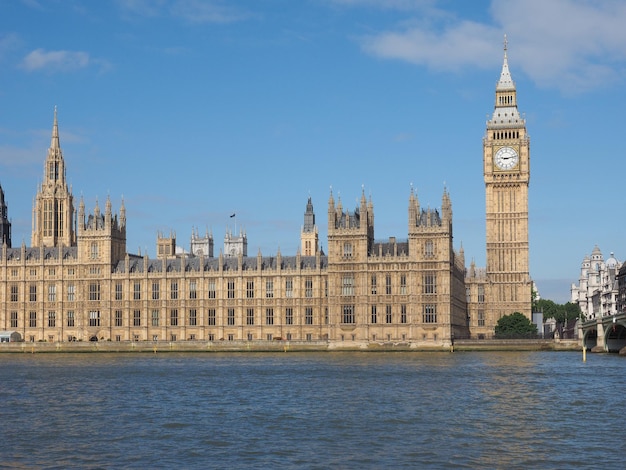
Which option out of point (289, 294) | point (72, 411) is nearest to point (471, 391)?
point (72, 411)

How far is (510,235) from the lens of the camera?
146875 mm

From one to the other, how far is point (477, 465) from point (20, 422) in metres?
23.9

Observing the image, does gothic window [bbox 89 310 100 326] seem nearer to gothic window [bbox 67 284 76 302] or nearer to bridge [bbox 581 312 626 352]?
gothic window [bbox 67 284 76 302]

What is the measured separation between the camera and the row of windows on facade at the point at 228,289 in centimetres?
13038

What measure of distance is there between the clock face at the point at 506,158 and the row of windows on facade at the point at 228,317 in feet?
97.0

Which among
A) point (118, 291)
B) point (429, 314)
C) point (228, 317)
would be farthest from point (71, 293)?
point (429, 314)

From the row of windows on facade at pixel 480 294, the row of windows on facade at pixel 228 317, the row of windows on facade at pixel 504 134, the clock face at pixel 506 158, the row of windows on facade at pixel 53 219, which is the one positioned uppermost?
the row of windows on facade at pixel 504 134

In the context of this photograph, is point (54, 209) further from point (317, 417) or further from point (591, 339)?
point (317, 417)

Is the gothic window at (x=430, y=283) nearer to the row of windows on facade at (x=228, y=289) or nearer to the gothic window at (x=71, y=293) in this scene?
the row of windows on facade at (x=228, y=289)

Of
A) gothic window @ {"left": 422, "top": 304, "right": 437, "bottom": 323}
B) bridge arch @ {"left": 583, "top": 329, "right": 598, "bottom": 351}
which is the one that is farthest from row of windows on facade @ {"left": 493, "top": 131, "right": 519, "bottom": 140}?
gothic window @ {"left": 422, "top": 304, "right": 437, "bottom": 323}

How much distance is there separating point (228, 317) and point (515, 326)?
3743cm

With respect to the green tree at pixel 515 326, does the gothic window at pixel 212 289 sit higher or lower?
higher

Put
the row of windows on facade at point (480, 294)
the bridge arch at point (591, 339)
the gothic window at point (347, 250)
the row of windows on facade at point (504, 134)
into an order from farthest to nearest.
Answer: the row of windows on facade at point (504, 134)
the row of windows on facade at point (480, 294)
the gothic window at point (347, 250)
the bridge arch at point (591, 339)

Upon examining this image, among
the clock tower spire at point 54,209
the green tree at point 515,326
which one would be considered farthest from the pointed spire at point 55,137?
the green tree at point 515,326
